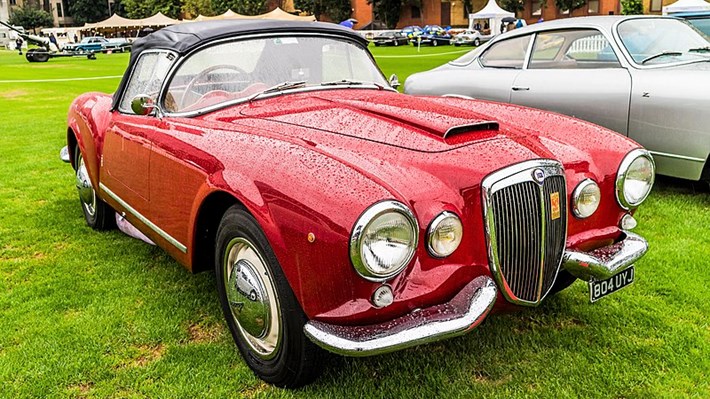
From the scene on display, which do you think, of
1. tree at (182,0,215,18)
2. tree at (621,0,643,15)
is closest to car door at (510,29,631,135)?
tree at (621,0,643,15)

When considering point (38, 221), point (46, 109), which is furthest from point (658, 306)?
point (46, 109)

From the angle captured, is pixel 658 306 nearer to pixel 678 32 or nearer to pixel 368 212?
pixel 368 212

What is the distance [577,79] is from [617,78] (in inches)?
16.1

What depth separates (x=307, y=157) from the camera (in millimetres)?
2547

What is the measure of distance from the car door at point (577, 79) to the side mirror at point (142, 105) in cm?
390

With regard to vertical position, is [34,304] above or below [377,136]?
below

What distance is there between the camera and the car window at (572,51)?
5.93 metres

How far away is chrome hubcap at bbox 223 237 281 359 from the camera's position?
264cm

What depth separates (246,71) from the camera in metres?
3.66

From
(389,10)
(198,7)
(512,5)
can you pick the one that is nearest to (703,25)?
(512,5)

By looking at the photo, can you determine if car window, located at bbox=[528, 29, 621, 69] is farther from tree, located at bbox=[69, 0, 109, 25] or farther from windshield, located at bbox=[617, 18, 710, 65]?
tree, located at bbox=[69, 0, 109, 25]

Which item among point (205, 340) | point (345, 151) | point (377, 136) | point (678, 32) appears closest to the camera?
point (345, 151)

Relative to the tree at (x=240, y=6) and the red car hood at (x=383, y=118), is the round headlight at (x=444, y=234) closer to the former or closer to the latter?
the red car hood at (x=383, y=118)

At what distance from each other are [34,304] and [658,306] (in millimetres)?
3606
